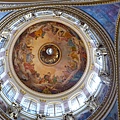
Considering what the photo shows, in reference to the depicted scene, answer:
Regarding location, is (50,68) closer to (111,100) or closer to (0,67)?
(0,67)

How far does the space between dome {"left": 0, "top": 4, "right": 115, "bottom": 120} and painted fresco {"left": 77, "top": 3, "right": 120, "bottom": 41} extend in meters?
1.09

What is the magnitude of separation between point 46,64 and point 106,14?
10.2 metres

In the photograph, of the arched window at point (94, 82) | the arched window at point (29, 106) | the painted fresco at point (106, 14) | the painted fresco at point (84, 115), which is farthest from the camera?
the arched window at point (29, 106)

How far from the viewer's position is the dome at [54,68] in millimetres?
16172

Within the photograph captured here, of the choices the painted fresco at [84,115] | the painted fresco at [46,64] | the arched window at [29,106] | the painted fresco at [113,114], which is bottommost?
the painted fresco at [113,114]

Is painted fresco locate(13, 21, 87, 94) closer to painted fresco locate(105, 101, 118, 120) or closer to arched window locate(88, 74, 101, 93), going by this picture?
arched window locate(88, 74, 101, 93)

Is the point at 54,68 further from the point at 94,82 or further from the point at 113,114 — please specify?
the point at 113,114

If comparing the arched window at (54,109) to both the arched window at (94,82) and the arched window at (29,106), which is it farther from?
the arched window at (94,82)

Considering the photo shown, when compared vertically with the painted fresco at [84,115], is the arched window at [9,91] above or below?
above

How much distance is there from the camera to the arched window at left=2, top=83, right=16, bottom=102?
17.7m

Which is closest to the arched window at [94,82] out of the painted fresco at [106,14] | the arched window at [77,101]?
the arched window at [77,101]

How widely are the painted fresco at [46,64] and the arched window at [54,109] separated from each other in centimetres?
179

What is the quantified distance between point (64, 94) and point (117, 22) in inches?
367

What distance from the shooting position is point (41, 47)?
21812mm
